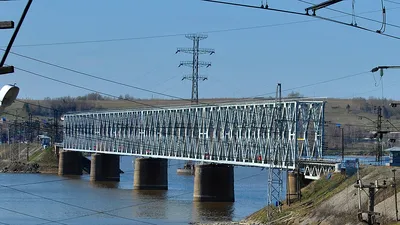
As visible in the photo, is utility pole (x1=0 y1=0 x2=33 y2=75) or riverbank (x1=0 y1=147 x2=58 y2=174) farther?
riverbank (x1=0 y1=147 x2=58 y2=174)

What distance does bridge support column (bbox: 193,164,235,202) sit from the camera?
104250mm

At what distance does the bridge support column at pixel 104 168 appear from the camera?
152000 millimetres

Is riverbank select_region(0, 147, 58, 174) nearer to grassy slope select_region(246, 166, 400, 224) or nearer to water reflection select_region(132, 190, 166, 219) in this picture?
water reflection select_region(132, 190, 166, 219)

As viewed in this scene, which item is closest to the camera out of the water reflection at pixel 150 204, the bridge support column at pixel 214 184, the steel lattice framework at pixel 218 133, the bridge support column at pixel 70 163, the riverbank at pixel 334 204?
the riverbank at pixel 334 204

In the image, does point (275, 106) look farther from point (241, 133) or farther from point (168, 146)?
point (168, 146)

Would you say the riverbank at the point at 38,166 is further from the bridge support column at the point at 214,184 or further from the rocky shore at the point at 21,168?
the bridge support column at the point at 214,184

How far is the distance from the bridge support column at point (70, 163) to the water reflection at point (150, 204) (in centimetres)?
Result: 5364

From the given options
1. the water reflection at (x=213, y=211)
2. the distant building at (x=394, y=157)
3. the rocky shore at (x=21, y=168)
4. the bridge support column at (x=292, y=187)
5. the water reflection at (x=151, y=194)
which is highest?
the distant building at (x=394, y=157)

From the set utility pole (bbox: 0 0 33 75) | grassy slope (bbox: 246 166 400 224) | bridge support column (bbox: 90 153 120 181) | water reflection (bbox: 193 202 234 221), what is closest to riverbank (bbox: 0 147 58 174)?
bridge support column (bbox: 90 153 120 181)

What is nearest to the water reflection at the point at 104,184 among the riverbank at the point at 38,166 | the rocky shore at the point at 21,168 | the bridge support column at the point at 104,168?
the bridge support column at the point at 104,168

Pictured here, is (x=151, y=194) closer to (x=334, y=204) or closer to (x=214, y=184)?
(x=214, y=184)

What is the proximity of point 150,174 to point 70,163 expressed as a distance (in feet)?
170

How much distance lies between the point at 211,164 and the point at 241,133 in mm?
5491

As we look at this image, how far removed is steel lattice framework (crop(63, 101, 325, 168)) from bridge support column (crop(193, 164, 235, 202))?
172 cm
